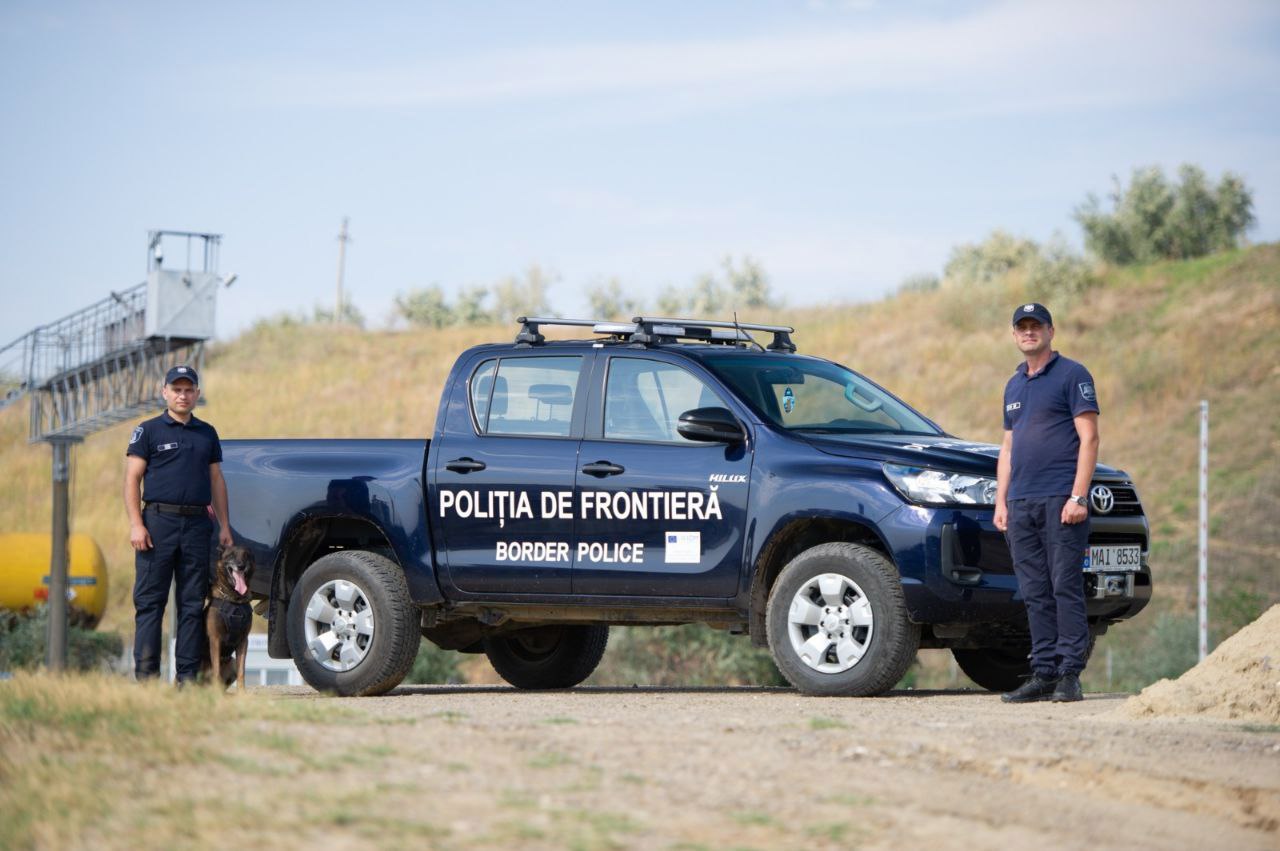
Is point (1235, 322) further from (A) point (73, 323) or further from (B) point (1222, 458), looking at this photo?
(A) point (73, 323)

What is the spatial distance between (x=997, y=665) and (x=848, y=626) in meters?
2.21

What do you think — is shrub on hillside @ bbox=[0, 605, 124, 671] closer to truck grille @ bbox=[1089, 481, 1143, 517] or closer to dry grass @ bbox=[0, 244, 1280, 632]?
dry grass @ bbox=[0, 244, 1280, 632]

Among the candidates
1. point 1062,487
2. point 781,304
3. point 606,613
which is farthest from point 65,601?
point 781,304

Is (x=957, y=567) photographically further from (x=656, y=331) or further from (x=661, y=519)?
(x=656, y=331)

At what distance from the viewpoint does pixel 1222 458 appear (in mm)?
40781

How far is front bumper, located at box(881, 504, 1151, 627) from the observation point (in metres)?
9.40

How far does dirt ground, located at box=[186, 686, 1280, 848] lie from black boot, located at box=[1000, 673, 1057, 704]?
1.41 m

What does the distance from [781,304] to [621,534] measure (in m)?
56.8

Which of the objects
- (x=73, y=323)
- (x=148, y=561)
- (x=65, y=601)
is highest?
(x=73, y=323)

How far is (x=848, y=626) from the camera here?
970 centimetres

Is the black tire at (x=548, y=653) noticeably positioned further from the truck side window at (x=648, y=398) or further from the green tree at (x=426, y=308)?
the green tree at (x=426, y=308)

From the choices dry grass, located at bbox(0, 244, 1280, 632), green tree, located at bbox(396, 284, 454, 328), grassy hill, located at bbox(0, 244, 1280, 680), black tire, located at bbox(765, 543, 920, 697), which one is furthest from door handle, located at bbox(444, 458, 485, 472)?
green tree, located at bbox(396, 284, 454, 328)

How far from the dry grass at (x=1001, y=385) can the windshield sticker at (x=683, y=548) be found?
26135 mm

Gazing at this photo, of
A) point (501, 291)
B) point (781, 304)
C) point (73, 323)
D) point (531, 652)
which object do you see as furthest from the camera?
point (501, 291)
